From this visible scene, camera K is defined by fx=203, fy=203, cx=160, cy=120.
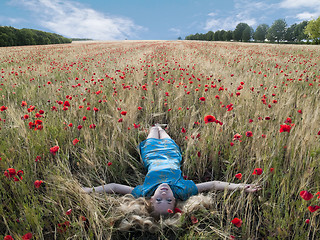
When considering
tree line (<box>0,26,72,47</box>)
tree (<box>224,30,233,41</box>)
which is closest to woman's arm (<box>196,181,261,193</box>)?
tree line (<box>0,26,72,47</box>)

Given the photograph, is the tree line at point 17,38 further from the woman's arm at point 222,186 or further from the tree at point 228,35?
the tree at point 228,35

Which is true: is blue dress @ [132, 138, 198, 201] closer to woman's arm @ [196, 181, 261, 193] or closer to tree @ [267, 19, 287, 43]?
woman's arm @ [196, 181, 261, 193]

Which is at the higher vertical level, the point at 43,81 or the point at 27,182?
the point at 43,81

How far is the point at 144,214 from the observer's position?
1668 millimetres

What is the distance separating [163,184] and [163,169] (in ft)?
1.21

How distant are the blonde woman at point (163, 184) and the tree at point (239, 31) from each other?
229 ft

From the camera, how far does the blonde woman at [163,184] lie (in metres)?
1.76

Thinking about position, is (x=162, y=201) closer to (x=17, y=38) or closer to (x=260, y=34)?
(x=17, y=38)

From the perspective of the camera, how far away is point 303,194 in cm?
113

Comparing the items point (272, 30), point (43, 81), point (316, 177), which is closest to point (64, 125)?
point (316, 177)

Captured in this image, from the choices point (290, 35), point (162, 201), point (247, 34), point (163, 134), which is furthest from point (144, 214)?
point (290, 35)

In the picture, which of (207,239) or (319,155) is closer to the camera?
(207,239)

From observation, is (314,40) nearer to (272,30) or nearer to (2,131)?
(272,30)

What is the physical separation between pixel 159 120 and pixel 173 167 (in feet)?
4.05
